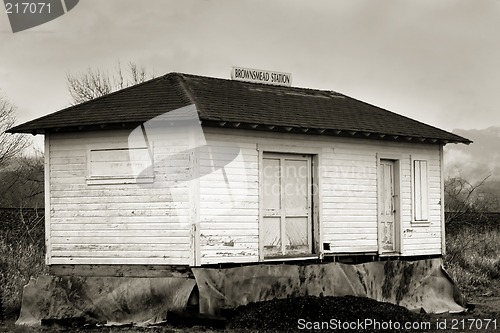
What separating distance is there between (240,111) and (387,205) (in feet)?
15.1

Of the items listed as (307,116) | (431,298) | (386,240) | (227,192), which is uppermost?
(307,116)

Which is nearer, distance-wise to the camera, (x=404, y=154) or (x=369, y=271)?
(x=369, y=271)

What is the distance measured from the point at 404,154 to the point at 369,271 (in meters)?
3.07

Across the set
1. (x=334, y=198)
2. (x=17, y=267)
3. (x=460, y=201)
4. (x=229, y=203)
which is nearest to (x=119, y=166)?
(x=229, y=203)

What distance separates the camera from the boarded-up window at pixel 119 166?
1617 cm

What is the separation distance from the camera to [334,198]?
707 inches

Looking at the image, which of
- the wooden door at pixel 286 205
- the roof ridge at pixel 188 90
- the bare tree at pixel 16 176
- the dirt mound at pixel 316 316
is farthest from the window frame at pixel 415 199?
the bare tree at pixel 16 176

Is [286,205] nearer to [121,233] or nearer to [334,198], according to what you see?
[334,198]

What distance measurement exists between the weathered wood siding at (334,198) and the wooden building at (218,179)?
0.03 meters

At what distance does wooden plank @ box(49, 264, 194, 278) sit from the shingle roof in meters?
2.82

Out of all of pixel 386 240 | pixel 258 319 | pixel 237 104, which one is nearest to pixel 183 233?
pixel 258 319

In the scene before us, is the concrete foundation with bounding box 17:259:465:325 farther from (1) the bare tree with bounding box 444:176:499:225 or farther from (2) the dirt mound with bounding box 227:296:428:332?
(1) the bare tree with bounding box 444:176:499:225

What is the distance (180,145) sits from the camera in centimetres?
1587

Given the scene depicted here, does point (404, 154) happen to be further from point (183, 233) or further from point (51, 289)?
point (51, 289)
